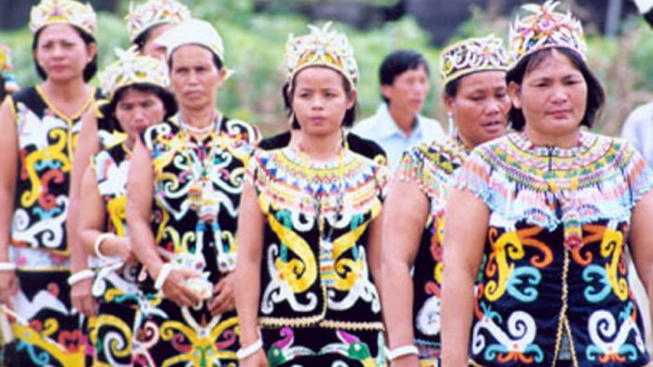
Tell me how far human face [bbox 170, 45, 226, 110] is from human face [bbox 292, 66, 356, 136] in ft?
3.00

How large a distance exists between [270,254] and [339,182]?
42 centimetres

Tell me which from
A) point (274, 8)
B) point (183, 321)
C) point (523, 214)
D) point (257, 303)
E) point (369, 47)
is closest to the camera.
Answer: point (523, 214)

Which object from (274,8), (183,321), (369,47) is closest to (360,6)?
(274,8)

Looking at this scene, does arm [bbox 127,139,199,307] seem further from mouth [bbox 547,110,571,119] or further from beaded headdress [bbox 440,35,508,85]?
mouth [bbox 547,110,571,119]

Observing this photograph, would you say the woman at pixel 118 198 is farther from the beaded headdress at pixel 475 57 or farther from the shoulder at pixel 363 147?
the beaded headdress at pixel 475 57

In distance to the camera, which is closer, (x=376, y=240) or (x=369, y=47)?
(x=376, y=240)

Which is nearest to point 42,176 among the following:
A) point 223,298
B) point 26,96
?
point 26,96

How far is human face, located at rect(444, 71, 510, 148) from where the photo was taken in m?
6.64

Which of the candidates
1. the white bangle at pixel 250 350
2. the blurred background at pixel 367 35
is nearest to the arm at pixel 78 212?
the white bangle at pixel 250 350

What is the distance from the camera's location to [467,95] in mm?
6703

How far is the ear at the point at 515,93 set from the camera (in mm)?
5570

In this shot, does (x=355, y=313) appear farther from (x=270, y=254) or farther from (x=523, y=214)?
(x=523, y=214)

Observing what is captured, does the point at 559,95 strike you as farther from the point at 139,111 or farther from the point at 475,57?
the point at 139,111

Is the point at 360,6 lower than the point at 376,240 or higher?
higher
